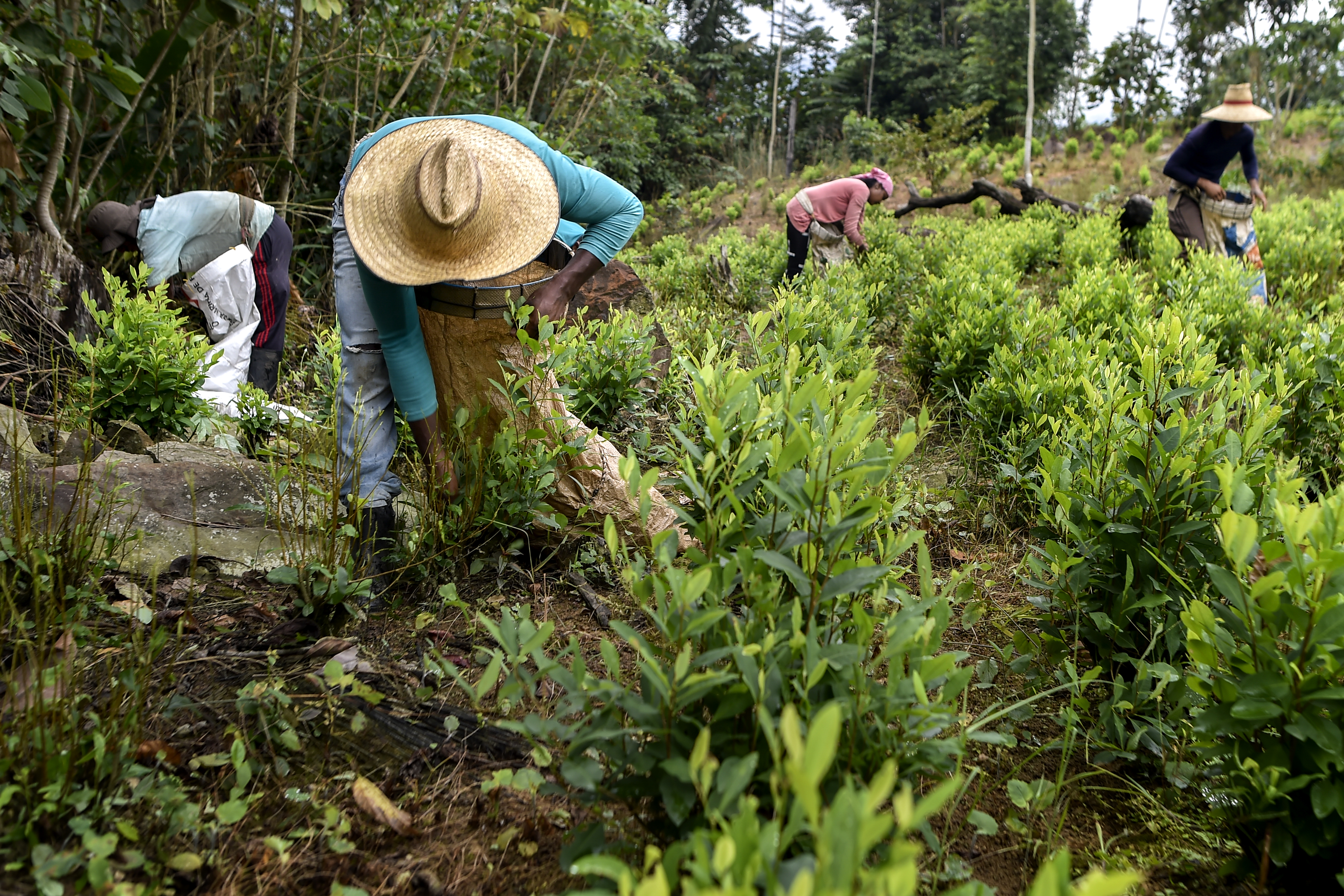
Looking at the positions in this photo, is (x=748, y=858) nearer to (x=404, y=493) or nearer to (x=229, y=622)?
(x=229, y=622)

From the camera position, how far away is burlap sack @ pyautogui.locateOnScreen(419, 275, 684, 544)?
102 inches

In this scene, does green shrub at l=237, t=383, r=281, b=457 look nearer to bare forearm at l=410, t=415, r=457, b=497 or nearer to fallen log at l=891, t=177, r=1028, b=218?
bare forearm at l=410, t=415, r=457, b=497

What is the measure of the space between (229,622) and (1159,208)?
1168 centimetres

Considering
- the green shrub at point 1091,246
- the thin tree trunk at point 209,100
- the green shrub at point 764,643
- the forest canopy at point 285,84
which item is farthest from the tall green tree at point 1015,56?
the green shrub at point 764,643

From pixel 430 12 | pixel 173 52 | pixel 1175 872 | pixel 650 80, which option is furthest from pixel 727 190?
pixel 1175 872

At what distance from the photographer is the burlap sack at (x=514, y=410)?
2.59m

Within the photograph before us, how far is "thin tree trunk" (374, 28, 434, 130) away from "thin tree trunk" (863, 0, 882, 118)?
27855 millimetres

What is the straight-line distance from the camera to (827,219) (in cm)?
877

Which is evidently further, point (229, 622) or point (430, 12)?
point (430, 12)

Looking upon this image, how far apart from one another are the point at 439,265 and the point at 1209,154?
741 centimetres

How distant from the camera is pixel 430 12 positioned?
753 cm

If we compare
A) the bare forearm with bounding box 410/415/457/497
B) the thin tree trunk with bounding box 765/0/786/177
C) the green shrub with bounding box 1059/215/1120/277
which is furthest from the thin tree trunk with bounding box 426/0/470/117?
the thin tree trunk with bounding box 765/0/786/177

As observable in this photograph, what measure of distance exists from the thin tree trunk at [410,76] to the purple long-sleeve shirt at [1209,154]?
6293mm

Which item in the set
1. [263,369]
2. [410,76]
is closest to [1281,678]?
[263,369]
